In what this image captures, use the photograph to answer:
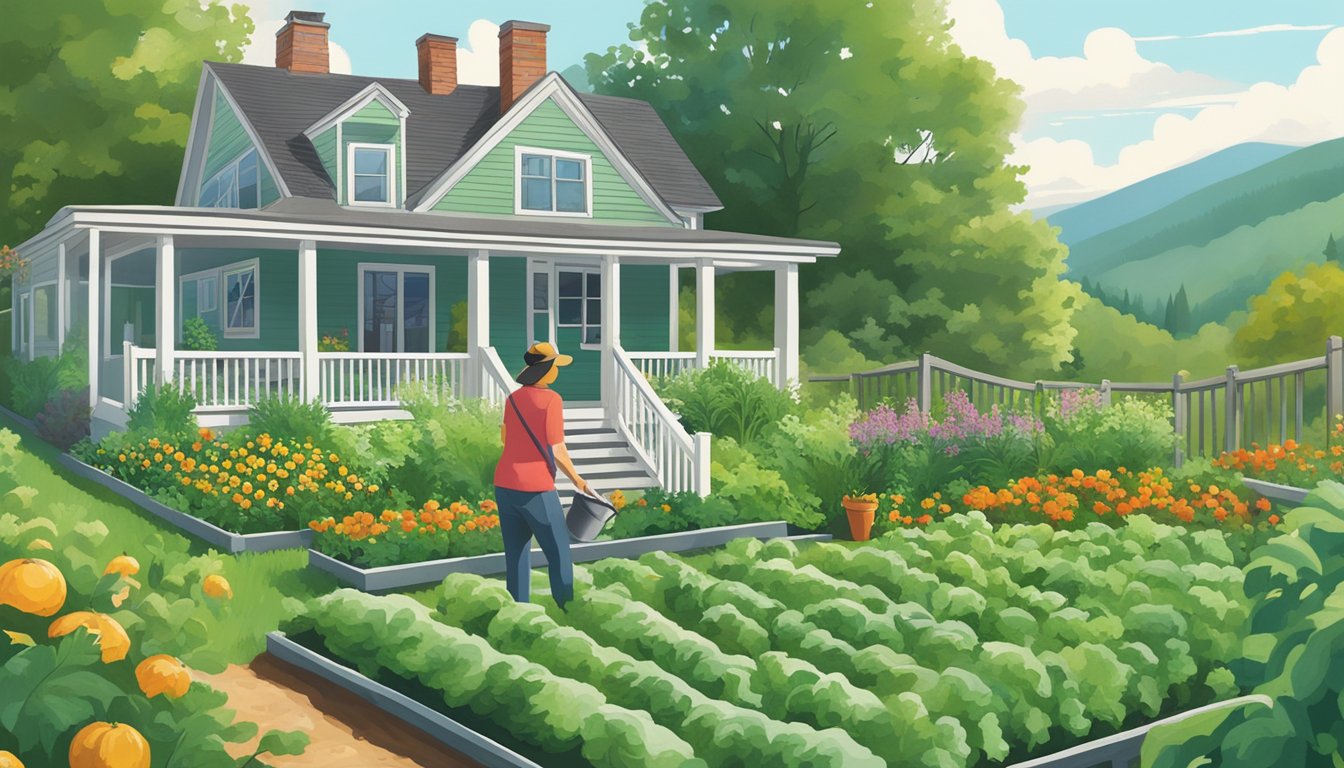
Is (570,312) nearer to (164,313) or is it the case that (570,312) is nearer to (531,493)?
(164,313)

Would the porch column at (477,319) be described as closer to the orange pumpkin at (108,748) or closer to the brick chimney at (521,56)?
the brick chimney at (521,56)

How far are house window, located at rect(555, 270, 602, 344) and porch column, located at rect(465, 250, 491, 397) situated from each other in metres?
4.37

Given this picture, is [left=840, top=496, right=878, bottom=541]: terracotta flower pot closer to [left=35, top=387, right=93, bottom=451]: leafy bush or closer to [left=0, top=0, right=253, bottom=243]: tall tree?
[left=35, top=387, right=93, bottom=451]: leafy bush

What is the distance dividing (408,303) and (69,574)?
20156 mm

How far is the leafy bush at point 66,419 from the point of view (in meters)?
19.2

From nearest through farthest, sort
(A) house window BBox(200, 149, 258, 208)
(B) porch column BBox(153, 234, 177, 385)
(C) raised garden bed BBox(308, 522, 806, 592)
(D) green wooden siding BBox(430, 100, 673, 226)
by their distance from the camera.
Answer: (C) raised garden bed BBox(308, 522, 806, 592) → (B) porch column BBox(153, 234, 177, 385) → (D) green wooden siding BBox(430, 100, 673, 226) → (A) house window BBox(200, 149, 258, 208)

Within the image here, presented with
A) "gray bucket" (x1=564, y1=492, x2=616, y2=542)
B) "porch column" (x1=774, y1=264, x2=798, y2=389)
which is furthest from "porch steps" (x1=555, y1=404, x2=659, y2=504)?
"gray bucket" (x1=564, y1=492, x2=616, y2=542)

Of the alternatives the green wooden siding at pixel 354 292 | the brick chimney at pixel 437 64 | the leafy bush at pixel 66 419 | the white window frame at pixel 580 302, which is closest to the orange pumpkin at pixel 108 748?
the leafy bush at pixel 66 419

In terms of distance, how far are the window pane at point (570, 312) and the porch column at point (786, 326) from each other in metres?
4.05

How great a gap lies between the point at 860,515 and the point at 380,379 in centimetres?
771

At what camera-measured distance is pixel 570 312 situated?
23203 millimetres

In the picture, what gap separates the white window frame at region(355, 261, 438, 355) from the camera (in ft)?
72.2

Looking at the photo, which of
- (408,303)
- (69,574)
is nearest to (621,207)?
(408,303)

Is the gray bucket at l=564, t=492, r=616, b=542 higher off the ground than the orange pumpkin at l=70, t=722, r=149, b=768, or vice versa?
the orange pumpkin at l=70, t=722, r=149, b=768
